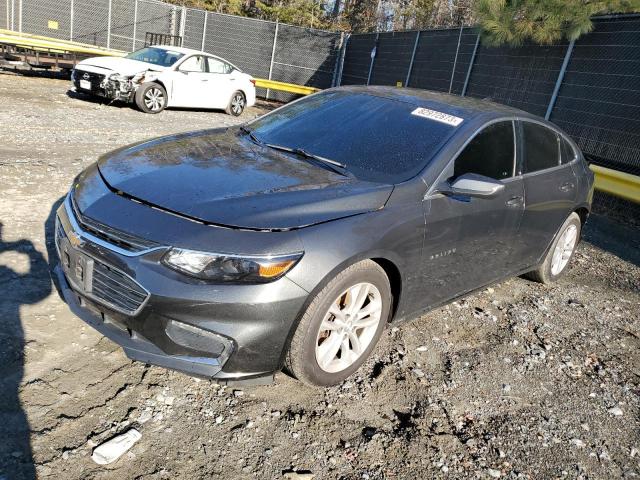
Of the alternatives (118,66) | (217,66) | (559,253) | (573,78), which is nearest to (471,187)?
(559,253)

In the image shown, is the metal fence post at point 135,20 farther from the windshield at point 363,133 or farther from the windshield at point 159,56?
the windshield at point 363,133

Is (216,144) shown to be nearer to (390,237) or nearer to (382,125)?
(382,125)

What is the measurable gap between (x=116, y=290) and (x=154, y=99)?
33.7 feet

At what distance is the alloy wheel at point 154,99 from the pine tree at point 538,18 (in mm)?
7123

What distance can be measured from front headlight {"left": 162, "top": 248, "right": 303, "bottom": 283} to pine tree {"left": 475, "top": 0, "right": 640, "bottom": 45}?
8.94 m

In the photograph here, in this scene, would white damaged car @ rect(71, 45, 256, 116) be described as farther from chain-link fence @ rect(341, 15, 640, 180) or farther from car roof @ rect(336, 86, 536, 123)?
car roof @ rect(336, 86, 536, 123)

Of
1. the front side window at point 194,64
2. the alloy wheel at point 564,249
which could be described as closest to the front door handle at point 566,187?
the alloy wheel at point 564,249

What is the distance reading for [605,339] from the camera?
4199mm

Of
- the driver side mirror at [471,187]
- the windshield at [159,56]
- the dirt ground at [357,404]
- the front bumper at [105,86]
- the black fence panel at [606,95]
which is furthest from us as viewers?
the windshield at [159,56]

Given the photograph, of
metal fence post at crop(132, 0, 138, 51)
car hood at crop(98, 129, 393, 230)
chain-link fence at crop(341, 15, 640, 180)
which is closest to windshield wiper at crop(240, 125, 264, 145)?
car hood at crop(98, 129, 393, 230)

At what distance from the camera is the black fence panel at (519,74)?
988 centimetres

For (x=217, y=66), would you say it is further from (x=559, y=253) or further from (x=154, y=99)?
(x=559, y=253)

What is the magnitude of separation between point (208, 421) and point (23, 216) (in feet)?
Result: 9.96

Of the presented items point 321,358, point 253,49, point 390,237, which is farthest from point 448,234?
point 253,49
